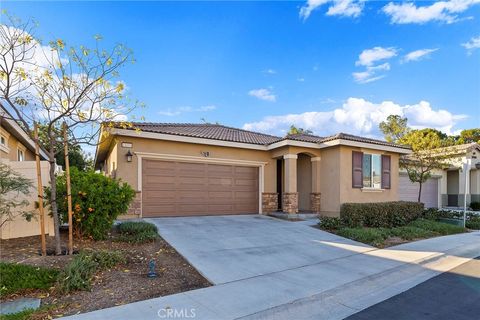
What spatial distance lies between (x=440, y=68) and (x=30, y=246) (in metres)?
15.5

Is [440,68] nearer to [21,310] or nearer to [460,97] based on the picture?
[460,97]

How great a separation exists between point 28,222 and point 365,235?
9309 mm

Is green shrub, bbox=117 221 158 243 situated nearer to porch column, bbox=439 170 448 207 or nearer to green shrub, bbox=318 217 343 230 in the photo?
green shrub, bbox=318 217 343 230

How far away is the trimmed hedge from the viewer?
1154 centimetres

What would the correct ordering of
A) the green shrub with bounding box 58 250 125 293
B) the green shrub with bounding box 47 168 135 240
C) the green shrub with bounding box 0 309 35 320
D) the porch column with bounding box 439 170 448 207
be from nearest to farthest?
the green shrub with bounding box 0 309 35 320 < the green shrub with bounding box 58 250 125 293 < the green shrub with bounding box 47 168 135 240 < the porch column with bounding box 439 170 448 207

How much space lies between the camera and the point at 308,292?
191 inches

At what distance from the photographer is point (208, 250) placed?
282 inches

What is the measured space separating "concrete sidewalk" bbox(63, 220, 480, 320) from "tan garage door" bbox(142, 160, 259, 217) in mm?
6329

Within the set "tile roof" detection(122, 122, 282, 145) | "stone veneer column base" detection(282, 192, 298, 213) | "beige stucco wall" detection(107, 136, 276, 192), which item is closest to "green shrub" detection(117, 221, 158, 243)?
"beige stucco wall" detection(107, 136, 276, 192)

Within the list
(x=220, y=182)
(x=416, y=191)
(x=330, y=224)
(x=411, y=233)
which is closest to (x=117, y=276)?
(x=330, y=224)

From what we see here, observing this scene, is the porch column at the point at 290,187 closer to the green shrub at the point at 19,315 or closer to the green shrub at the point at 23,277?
the green shrub at the point at 23,277

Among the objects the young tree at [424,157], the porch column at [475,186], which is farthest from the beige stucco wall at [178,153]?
the porch column at [475,186]

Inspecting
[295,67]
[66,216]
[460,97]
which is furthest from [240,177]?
[460,97]

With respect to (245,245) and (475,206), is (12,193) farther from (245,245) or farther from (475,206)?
(475,206)
